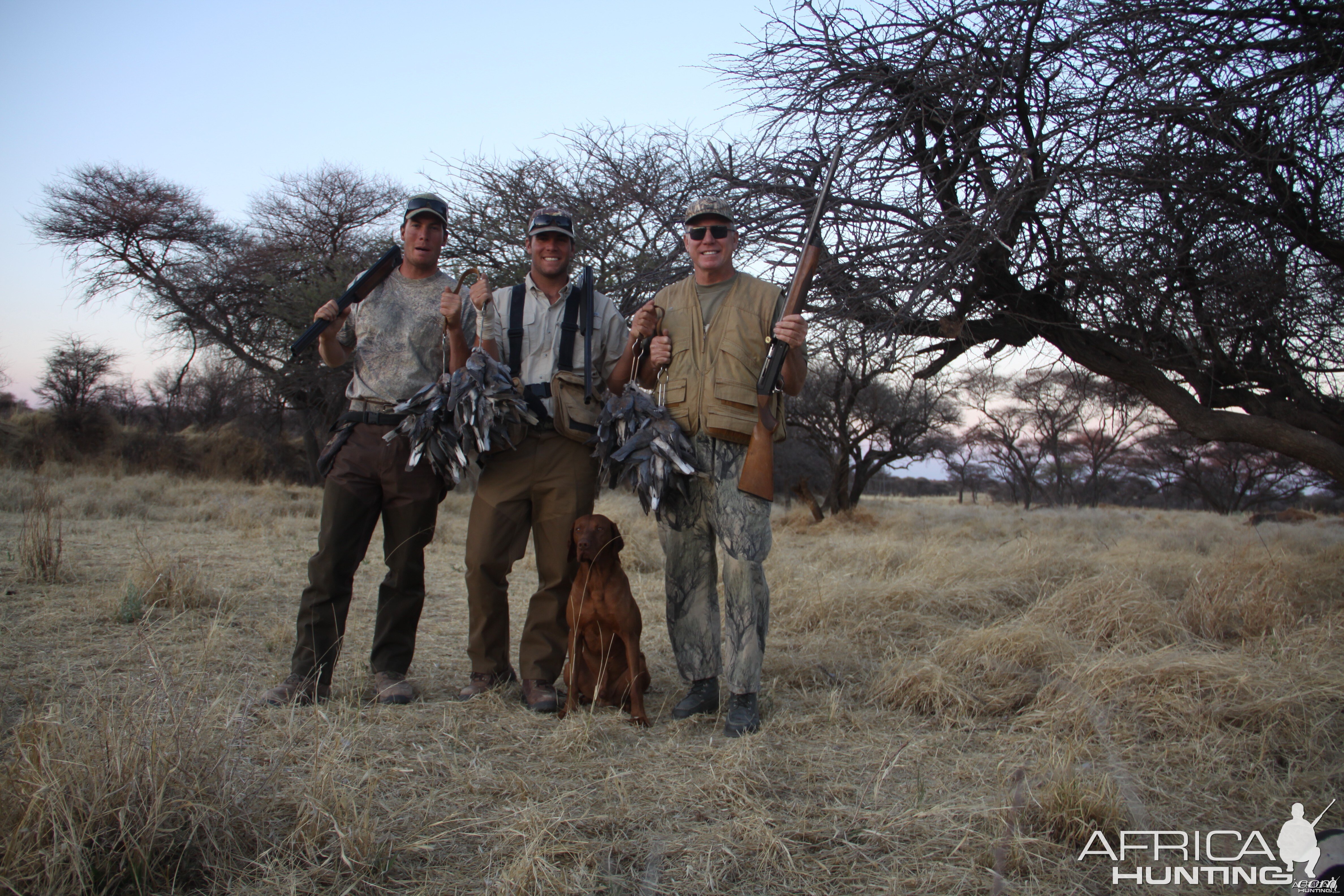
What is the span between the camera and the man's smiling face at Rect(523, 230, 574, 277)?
12.1 feet

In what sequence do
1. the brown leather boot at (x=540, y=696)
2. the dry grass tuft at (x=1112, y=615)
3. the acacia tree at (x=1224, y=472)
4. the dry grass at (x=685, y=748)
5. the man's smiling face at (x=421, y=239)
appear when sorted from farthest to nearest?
the acacia tree at (x=1224, y=472), the dry grass tuft at (x=1112, y=615), the man's smiling face at (x=421, y=239), the brown leather boot at (x=540, y=696), the dry grass at (x=685, y=748)

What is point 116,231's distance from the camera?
58.0 ft

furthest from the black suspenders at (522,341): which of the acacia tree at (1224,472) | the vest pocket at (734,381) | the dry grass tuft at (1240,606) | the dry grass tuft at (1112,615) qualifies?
the acacia tree at (1224,472)

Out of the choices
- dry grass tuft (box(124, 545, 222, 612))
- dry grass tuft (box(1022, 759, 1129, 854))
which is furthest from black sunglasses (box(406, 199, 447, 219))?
dry grass tuft (box(1022, 759, 1129, 854))

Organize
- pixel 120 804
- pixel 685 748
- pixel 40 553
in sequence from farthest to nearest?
pixel 40 553, pixel 685 748, pixel 120 804

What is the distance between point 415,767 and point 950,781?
1830 millimetres

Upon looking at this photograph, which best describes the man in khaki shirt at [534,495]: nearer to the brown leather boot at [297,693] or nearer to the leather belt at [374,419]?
the leather belt at [374,419]

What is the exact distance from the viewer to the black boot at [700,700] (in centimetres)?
347

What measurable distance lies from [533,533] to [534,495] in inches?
7.0

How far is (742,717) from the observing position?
3.28m

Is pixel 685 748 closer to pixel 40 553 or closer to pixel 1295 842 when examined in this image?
pixel 1295 842

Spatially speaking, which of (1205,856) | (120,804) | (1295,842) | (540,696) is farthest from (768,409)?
(120,804)

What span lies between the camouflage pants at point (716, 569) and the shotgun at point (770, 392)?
79mm

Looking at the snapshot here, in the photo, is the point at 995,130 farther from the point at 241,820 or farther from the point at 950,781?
the point at 241,820
